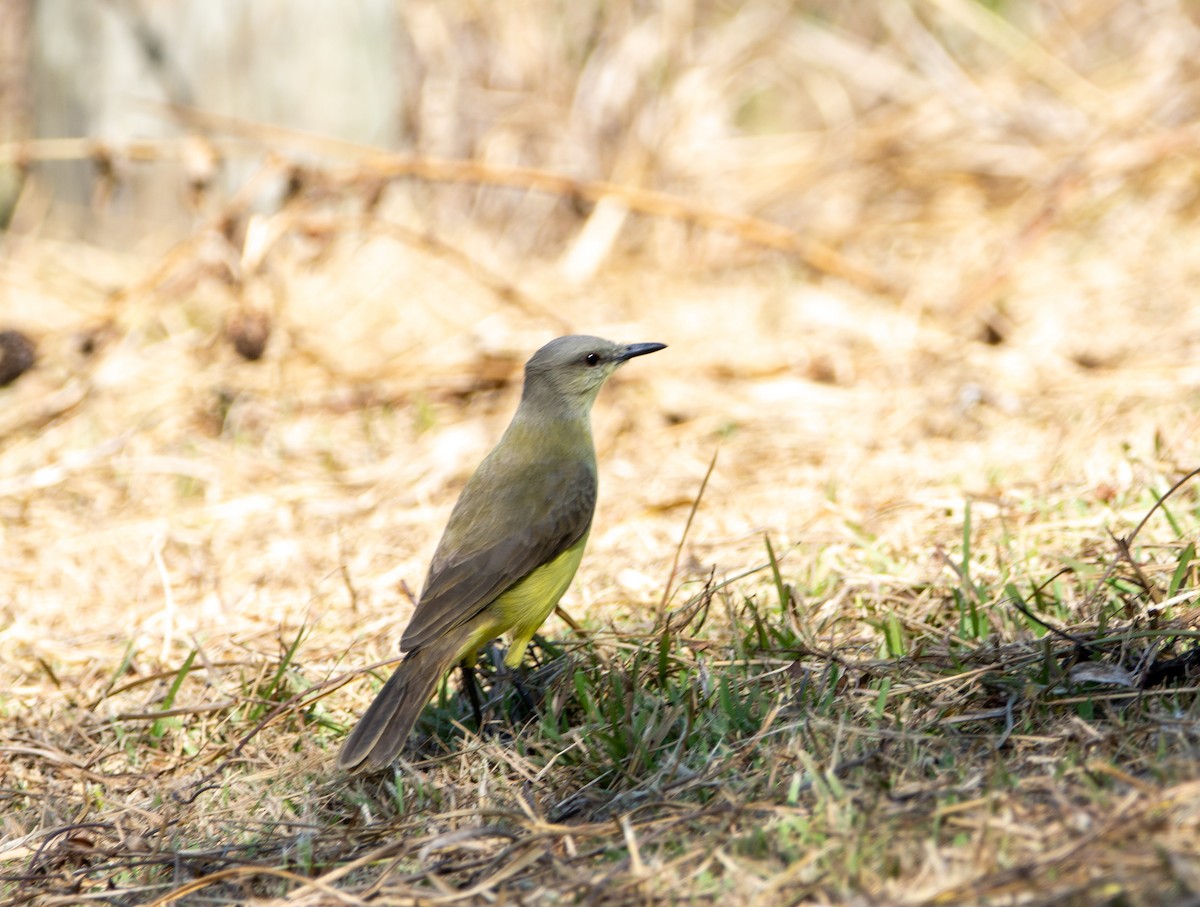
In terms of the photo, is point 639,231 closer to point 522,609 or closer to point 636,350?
point 636,350

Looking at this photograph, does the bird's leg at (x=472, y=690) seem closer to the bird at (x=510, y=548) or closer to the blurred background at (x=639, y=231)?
the bird at (x=510, y=548)

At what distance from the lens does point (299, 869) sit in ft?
9.48

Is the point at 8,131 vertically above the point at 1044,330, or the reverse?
the point at 8,131

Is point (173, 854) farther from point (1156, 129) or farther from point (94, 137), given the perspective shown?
point (1156, 129)

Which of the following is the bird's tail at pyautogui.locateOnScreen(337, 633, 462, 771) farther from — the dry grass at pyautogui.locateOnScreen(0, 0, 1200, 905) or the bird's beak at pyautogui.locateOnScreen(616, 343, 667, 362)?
the bird's beak at pyautogui.locateOnScreen(616, 343, 667, 362)

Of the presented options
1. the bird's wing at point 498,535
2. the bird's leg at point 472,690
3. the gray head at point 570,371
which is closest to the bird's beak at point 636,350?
the gray head at point 570,371

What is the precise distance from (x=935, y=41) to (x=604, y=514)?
6.14m

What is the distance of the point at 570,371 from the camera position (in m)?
4.37

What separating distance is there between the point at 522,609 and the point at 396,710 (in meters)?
0.58

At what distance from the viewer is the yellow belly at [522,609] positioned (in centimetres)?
362

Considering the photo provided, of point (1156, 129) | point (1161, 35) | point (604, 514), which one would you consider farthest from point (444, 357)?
point (1161, 35)

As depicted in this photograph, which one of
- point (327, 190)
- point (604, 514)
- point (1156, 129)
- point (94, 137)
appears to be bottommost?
point (604, 514)

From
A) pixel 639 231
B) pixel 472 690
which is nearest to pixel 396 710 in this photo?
pixel 472 690

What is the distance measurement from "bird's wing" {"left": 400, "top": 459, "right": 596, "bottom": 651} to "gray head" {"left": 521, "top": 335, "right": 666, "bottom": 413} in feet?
1.04
